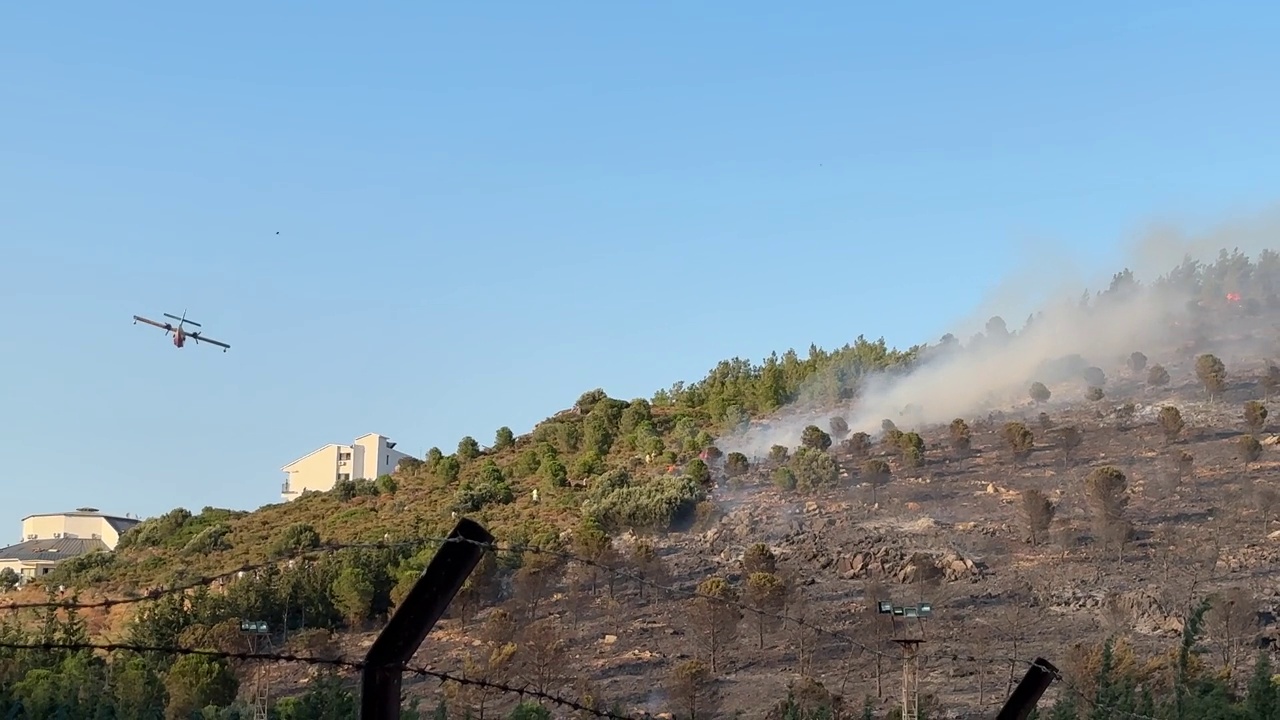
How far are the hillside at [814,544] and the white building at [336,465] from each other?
16433 mm

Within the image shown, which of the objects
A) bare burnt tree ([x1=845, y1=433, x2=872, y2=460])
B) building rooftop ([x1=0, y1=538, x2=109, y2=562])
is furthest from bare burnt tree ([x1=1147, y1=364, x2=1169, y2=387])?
building rooftop ([x1=0, y1=538, x2=109, y2=562])

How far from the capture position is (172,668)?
36250 millimetres

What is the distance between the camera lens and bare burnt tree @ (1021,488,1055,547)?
4641 centimetres

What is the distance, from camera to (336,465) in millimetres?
93125

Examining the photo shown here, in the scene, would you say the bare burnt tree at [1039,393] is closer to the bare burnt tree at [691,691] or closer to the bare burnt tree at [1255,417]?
the bare burnt tree at [1255,417]

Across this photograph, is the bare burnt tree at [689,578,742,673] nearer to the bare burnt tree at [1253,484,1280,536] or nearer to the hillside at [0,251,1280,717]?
the hillside at [0,251,1280,717]

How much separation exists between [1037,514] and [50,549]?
210ft

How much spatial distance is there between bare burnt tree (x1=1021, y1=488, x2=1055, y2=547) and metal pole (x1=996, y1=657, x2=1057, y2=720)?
130 feet

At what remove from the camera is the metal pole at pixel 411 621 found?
5.37 meters

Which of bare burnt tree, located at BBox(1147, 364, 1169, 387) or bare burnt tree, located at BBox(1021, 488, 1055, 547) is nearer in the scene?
bare burnt tree, located at BBox(1021, 488, 1055, 547)

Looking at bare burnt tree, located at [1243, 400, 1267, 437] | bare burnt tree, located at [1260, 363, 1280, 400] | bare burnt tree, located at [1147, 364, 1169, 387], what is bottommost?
bare burnt tree, located at [1243, 400, 1267, 437]

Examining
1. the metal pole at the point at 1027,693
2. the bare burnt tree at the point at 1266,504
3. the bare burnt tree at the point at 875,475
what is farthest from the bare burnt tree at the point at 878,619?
the metal pole at the point at 1027,693

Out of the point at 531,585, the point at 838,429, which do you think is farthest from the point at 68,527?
the point at 531,585

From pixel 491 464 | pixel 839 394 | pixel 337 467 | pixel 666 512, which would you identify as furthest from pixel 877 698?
pixel 337 467
